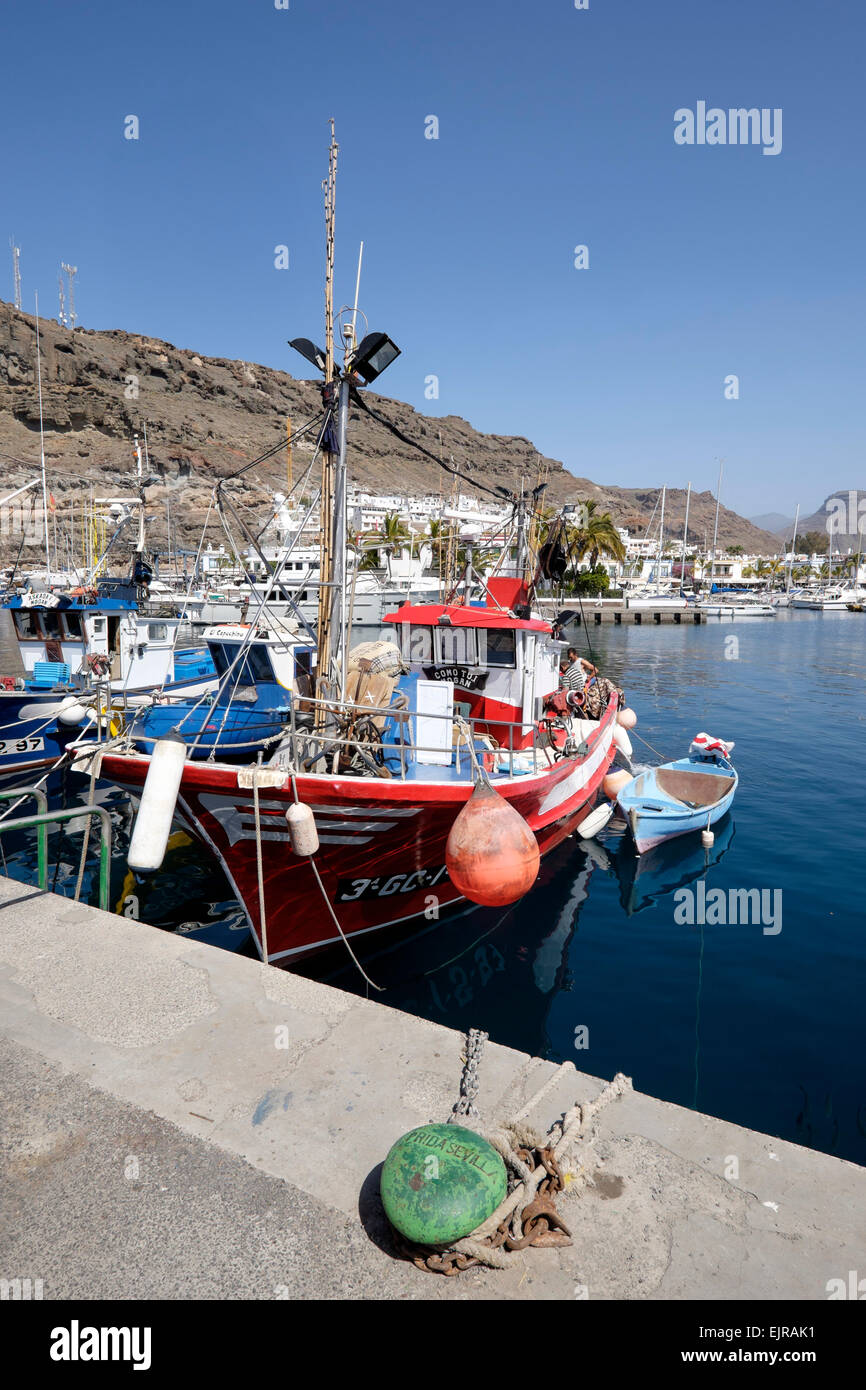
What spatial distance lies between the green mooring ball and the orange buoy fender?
2.24 m

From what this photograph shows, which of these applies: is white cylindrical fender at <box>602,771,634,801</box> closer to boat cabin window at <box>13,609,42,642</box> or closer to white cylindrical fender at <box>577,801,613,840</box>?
white cylindrical fender at <box>577,801,613,840</box>

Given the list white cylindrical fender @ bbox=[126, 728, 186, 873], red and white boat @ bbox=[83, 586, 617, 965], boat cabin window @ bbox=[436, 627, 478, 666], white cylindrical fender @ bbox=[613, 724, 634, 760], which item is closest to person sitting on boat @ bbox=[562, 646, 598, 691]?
white cylindrical fender @ bbox=[613, 724, 634, 760]

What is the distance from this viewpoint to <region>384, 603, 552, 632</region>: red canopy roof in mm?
11555

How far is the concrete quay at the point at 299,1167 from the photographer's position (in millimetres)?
2988

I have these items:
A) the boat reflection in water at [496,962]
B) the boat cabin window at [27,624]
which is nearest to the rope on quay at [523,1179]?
the boat reflection in water at [496,962]

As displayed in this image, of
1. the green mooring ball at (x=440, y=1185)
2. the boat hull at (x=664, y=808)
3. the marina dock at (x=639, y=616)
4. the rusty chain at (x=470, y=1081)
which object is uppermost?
the marina dock at (x=639, y=616)

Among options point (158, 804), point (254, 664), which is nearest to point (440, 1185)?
point (158, 804)

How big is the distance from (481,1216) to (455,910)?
7.71 m

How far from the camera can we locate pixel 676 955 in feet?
33.2

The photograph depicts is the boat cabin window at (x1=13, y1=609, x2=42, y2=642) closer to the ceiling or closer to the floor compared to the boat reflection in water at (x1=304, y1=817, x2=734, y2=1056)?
closer to the ceiling

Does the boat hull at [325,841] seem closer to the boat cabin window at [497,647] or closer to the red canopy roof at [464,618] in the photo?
the boat cabin window at [497,647]

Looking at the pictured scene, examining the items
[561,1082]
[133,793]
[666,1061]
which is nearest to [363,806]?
[133,793]

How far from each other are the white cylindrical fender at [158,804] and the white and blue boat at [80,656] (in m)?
9.67
